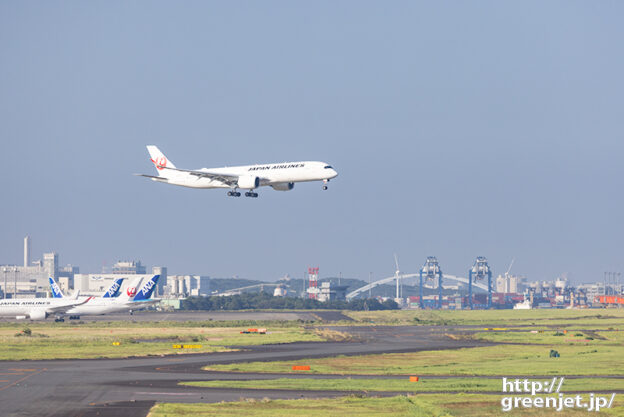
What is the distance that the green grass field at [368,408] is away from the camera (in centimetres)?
4078

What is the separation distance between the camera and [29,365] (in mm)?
67625

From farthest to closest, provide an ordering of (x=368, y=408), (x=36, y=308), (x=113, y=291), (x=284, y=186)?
(x=113, y=291), (x=36, y=308), (x=284, y=186), (x=368, y=408)

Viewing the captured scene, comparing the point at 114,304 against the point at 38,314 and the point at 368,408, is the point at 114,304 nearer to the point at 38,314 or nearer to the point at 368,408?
the point at 38,314

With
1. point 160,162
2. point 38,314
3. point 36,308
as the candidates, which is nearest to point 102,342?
point 160,162

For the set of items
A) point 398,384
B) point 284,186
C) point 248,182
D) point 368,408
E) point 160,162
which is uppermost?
point 160,162

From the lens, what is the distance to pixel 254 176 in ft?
335

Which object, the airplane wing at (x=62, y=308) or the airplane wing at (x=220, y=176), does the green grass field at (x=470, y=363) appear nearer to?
the airplane wing at (x=220, y=176)

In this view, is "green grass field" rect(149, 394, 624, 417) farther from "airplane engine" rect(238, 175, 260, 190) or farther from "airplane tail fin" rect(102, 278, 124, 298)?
"airplane tail fin" rect(102, 278, 124, 298)

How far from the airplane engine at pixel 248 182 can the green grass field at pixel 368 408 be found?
56944mm

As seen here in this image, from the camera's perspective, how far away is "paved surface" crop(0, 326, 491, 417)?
4316cm

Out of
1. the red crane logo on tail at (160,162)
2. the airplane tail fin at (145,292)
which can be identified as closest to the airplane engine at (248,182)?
the red crane logo on tail at (160,162)

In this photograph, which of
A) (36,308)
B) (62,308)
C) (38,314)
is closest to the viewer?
(62,308)

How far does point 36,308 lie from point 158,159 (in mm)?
44155

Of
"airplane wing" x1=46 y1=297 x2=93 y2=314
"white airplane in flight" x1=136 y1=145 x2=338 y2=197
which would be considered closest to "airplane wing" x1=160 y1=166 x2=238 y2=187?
"white airplane in flight" x1=136 y1=145 x2=338 y2=197
